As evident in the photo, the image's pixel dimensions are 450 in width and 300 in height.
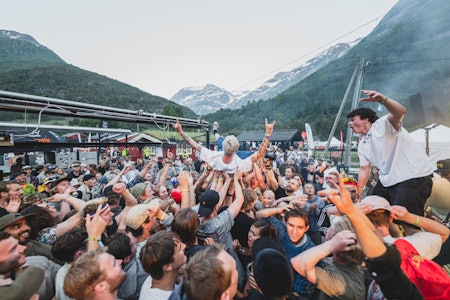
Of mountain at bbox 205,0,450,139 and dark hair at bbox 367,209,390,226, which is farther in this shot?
mountain at bbox 205,0,450,139

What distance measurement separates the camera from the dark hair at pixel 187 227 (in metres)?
2.29

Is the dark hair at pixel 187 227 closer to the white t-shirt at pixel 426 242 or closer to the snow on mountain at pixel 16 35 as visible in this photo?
the white t-shirt at pixel 426 242

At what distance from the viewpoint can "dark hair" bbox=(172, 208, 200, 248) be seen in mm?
2293

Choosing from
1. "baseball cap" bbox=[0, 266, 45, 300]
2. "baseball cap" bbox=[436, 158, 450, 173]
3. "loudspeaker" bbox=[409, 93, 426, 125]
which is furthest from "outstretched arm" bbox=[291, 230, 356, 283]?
"loudspeaker" bbox=[409, 93, 426, 125]

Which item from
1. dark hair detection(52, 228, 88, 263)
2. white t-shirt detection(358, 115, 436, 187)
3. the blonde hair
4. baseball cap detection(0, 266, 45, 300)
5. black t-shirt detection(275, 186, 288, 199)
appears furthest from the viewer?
black t-shirt detection(275, 186, 288, 199)

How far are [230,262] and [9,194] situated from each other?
3.92m

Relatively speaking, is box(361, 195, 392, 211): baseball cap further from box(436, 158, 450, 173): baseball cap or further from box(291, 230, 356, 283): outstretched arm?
box(436, 158, 450, 173): baseball cap

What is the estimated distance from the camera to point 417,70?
61.6 meters

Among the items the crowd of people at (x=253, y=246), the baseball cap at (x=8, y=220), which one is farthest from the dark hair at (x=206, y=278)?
the baseball cap at (x=8, y=220)

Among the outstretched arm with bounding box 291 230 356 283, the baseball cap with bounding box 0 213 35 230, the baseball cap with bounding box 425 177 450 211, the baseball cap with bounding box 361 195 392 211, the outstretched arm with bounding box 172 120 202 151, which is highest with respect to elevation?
the outstretched arm with bounding box 172 120 202 151

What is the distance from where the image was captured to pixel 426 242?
1725mm

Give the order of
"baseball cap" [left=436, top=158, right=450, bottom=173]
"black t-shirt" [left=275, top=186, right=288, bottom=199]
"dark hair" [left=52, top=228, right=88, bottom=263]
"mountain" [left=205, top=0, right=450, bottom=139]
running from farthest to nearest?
1. "mountain" [left=205, top=0, right=450, bottom=139]
2. "black t-shirt" [left=275, top=186, right=288, bottom=199]
3. "baseball cap" [left=436, top=158, right=450, bottom=173]
4. "dark hair" [left=52, top=228, right=88, bottom=263]

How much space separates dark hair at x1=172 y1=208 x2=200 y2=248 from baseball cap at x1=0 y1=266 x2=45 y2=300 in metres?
1.06

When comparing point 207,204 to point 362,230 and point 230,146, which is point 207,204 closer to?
point 230,146
